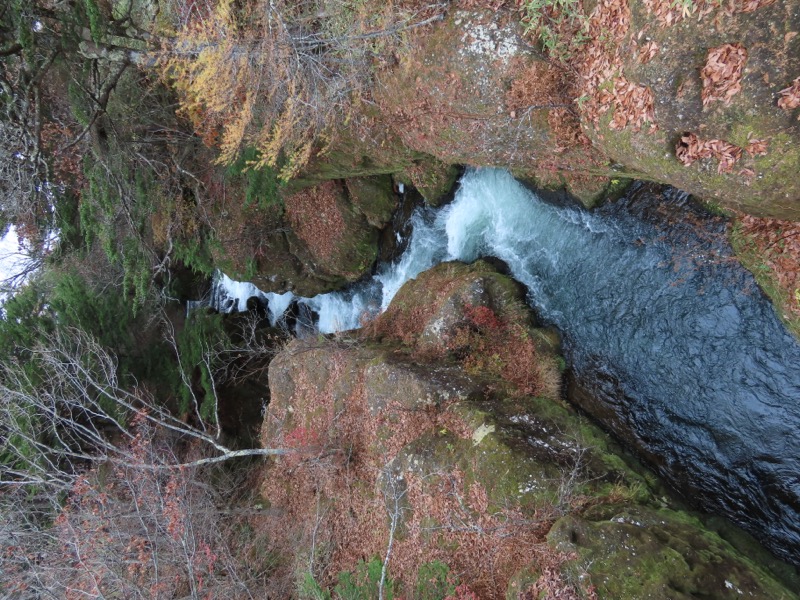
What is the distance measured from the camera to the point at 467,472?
334 inches

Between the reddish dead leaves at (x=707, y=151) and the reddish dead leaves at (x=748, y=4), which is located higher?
the reddish dead leaves at (x=748, y=4)

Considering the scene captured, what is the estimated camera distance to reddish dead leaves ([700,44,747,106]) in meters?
4.75

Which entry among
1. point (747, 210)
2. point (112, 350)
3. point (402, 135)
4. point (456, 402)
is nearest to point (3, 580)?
point (112, 350)

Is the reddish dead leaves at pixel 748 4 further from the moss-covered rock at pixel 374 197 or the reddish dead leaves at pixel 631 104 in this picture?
the moss-covered rock at pixel 374 197

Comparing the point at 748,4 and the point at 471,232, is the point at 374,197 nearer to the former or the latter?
the point at 471,232

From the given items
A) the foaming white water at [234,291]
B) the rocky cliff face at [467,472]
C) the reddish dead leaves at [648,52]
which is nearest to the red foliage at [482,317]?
the rocky cliff face at [467,472]

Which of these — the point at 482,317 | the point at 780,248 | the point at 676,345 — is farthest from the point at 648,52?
the point at 482,317

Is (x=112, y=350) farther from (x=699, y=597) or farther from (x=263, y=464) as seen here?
(x=699, y=597)

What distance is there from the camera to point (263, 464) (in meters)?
14.9

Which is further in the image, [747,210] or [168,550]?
[168,550]

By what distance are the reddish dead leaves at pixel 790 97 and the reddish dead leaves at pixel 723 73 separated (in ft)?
1.26

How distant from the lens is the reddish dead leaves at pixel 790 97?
4.49 meters

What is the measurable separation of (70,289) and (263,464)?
306 inches

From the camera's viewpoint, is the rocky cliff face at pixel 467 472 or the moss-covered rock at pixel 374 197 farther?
the moss-covered rock at pixel 374 197
